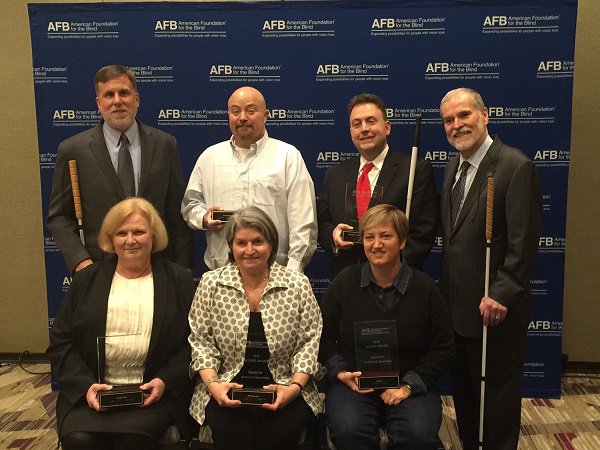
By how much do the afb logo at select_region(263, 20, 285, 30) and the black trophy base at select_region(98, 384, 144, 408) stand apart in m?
2.50

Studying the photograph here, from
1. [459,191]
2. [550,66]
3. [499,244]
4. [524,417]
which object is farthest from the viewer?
[550,66]

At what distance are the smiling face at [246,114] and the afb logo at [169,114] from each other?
106 cm

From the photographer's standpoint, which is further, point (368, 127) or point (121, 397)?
point (368, 127)

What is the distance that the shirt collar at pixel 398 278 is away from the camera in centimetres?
259

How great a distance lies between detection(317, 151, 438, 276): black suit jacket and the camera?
3.06 metres

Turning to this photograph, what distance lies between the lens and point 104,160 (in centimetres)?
308

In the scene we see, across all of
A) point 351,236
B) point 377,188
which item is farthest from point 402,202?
point 351,236

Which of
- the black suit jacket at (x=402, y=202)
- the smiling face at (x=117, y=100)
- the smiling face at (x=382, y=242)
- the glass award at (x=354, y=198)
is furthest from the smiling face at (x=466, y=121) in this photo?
the smiling face at (x=117, y=100)

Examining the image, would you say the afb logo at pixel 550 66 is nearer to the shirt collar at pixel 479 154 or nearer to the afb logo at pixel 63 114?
the shirt collar at pixel 479 154

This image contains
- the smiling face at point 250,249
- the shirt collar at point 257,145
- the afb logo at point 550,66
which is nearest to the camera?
the smiling face at point 250,249

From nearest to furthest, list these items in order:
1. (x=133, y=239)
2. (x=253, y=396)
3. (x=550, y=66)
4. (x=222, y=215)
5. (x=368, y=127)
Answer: (x=253, y=396)
(x=133, y=239)
(x=222, y=215)
(x=368, y=127)
(x=550, y=66)

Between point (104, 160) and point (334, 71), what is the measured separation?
1659 mm

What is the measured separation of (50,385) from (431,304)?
2.93 meters

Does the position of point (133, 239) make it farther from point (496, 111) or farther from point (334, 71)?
point (496, 111)
